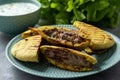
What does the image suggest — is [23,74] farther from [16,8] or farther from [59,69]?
[16,8]

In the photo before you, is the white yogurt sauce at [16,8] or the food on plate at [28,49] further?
the white yogurt sauce at [16,8]

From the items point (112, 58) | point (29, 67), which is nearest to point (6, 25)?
point (29, 67)

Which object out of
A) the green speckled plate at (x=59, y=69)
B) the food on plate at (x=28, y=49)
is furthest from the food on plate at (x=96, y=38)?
the food on plate at (x=28, y=49)

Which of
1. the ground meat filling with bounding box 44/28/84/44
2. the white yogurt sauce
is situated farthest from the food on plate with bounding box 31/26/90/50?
the white yogurt sauce

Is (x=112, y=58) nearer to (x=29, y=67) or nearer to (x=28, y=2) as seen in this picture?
(x=29, y=67)

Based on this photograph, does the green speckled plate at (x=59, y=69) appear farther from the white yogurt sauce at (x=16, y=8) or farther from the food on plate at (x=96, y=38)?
the white yogurt sauce at (x=16, y=8)

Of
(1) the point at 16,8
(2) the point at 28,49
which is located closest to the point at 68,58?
(2) the point at 28,49

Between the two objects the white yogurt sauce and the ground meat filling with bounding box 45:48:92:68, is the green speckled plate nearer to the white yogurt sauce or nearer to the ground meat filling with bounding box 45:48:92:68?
the ground meat filling with bounding box 45:48:92:68
